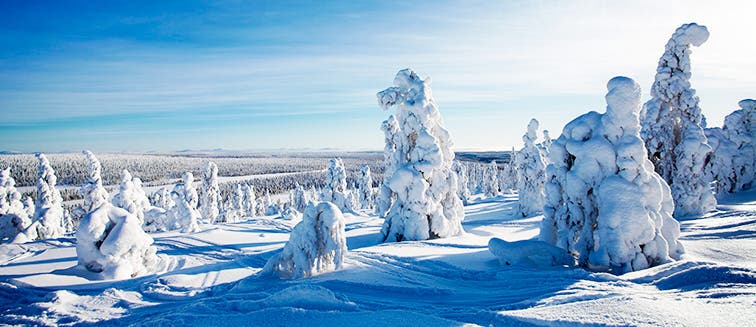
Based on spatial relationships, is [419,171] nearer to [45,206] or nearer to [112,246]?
[112,246]

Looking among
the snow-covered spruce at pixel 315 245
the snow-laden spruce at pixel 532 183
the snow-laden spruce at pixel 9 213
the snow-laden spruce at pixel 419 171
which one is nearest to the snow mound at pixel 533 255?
the snow-covered spruce at pixel 315 245

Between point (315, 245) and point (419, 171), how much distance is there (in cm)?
705

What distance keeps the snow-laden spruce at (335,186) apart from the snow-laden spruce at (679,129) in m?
28.4

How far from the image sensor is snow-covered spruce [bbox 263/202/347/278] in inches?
368

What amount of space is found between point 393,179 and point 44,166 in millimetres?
26100

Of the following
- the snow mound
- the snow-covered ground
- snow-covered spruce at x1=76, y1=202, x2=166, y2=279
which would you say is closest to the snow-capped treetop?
the snow-covered ground

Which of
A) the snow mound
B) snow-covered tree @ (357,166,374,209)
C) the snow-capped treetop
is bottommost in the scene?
snow-covered tree @ (357,166,374,209)

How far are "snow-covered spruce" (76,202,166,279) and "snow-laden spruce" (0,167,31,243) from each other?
765 inches

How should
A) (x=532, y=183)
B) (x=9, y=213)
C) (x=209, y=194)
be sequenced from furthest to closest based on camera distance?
1. (x=209, y=194)
2. (x=532, y=183)
3. (x=9, y=213)

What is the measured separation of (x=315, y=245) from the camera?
9.40m

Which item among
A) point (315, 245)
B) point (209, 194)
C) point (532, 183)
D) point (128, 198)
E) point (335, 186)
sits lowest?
point (209, 194)

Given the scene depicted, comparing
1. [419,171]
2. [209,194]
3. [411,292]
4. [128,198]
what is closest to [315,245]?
[411,292]

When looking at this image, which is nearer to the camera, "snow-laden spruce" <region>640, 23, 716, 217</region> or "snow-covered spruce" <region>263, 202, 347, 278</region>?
"snow-covered spruce" <region>263, 202, 347, 278</region>

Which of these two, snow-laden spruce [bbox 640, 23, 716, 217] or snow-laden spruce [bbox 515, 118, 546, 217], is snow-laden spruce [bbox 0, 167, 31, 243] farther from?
snow-laden spruce [bbox 640, 23, 716, 217]
